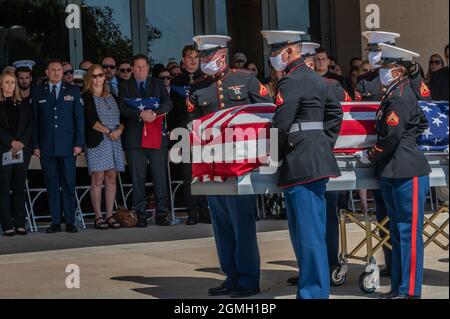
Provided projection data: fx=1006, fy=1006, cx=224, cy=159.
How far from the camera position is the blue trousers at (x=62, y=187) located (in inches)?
447

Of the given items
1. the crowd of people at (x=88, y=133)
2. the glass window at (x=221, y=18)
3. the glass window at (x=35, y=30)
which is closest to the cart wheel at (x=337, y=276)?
the crowd of people at (x=88, y=133)

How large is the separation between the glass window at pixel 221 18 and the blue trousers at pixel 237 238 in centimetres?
831

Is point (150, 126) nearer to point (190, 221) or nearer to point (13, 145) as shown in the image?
point (190, 221)

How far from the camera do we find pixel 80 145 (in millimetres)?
11398

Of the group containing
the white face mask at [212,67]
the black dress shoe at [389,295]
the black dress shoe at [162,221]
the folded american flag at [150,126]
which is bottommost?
the black dress shoe at [162,221]

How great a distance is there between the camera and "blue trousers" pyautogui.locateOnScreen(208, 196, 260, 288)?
288 inches

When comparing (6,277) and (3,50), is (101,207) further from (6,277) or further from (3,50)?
(6,277)

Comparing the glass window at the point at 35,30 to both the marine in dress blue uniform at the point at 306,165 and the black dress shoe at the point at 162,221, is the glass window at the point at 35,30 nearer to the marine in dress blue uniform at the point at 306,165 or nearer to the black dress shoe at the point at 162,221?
the black dress shoe at the point at 162,221

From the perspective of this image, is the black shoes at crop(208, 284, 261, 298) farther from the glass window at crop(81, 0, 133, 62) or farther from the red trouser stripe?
the glass window at crop(81, 0, 133, 62)

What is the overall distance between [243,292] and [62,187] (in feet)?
15.0

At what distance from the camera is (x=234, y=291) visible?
24.1 feet
